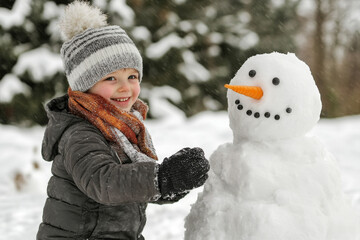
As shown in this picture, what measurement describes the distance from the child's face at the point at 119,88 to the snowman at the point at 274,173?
1.48 ft

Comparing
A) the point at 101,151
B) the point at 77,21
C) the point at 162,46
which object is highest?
the point at 162,46

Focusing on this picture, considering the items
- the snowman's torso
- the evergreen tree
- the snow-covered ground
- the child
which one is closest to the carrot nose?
the snowman's torso

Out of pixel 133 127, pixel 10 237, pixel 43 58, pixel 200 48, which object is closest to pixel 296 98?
pixel 133 127

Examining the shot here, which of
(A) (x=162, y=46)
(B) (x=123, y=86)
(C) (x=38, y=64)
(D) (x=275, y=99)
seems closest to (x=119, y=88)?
(B) (x=123, y=86)

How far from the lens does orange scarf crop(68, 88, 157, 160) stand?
1730 millimetres

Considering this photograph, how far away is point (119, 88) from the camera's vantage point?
1.86 metres

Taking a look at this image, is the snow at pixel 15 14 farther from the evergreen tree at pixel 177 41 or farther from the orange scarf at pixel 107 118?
the orange scarf at pixel 107 118

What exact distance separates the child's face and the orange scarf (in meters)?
0.05

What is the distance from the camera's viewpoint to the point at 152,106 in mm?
7793

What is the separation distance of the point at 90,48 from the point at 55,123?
1.17 ft

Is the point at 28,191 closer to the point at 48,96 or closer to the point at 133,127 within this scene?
the point at 48,96

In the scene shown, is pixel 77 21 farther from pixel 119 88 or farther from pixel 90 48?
pixel 119 88

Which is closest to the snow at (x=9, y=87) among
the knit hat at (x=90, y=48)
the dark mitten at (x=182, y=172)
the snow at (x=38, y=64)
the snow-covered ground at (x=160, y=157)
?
the snow at (x=38, y=64)

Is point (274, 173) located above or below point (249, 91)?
below
